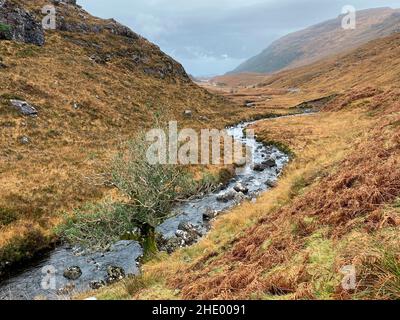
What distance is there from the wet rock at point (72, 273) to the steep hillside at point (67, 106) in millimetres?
3772

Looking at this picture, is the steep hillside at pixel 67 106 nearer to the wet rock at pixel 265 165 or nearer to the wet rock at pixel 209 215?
the wet rock at pixel 209 215

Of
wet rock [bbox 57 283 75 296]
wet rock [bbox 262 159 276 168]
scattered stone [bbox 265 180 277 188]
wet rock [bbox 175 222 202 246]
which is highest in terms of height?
wet rock [bbox 262 159 276 168]

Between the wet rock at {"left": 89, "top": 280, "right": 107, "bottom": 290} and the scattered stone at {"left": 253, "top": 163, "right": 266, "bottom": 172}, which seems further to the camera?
the scattered stone at {"left": 253, "top": 163, "right": 266, "bottom": 172}

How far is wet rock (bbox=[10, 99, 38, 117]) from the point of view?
46.1 metres

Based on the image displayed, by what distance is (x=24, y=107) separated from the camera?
4694 centimetres

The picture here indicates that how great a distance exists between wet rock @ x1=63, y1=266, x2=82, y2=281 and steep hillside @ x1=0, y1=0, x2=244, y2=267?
3.77 m

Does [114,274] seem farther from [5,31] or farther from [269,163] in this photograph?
[5,31]

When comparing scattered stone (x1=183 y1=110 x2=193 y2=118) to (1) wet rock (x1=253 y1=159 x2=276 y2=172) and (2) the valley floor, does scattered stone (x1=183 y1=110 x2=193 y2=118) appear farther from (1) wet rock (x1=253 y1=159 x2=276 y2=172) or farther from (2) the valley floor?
(2) the valley floor

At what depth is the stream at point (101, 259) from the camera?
60.0ft

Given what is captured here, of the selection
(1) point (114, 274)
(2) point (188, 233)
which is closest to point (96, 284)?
(1) point (114, 274)

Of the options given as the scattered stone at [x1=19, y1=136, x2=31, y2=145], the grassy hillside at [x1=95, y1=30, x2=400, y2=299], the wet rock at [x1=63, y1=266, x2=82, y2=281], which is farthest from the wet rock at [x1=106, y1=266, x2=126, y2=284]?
the scattered stone at [x1=19, y1=136, x2=31, y2=145]

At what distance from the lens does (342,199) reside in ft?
42.2
